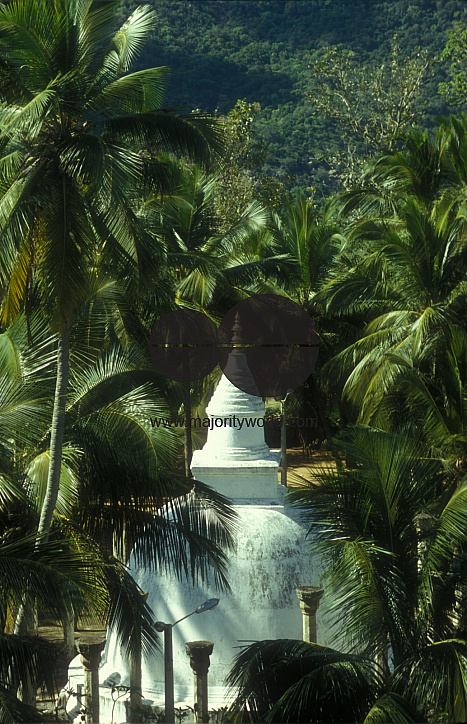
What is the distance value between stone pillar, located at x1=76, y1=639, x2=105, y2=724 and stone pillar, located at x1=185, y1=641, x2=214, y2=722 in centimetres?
103

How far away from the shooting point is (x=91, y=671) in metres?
8.70

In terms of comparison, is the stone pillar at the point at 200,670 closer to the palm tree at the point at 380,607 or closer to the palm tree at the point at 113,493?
the palm tree at the point at 113,493

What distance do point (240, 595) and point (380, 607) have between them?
3.45 meters

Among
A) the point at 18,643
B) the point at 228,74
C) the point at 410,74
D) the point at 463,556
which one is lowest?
the point at 18,643

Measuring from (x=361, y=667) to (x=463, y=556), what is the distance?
4.42ft

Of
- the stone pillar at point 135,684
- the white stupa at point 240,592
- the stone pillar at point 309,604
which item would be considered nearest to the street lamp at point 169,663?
the stone pillar at point 135,684

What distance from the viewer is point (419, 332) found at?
14.2 meters

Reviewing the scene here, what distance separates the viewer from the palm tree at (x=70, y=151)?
25.8 ft

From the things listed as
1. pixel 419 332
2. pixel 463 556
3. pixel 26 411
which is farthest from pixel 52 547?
pixel 419 332

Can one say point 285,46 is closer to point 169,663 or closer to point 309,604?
point 309,604

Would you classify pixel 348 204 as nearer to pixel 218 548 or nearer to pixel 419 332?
pixel 419 332

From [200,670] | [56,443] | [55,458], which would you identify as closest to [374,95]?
[56,443]

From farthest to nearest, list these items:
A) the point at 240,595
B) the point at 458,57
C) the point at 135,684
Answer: the point at 458,57 < the point at 240,595 < the point at 135,684

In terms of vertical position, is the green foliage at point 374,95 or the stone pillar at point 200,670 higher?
the green foliage at point 374,95
